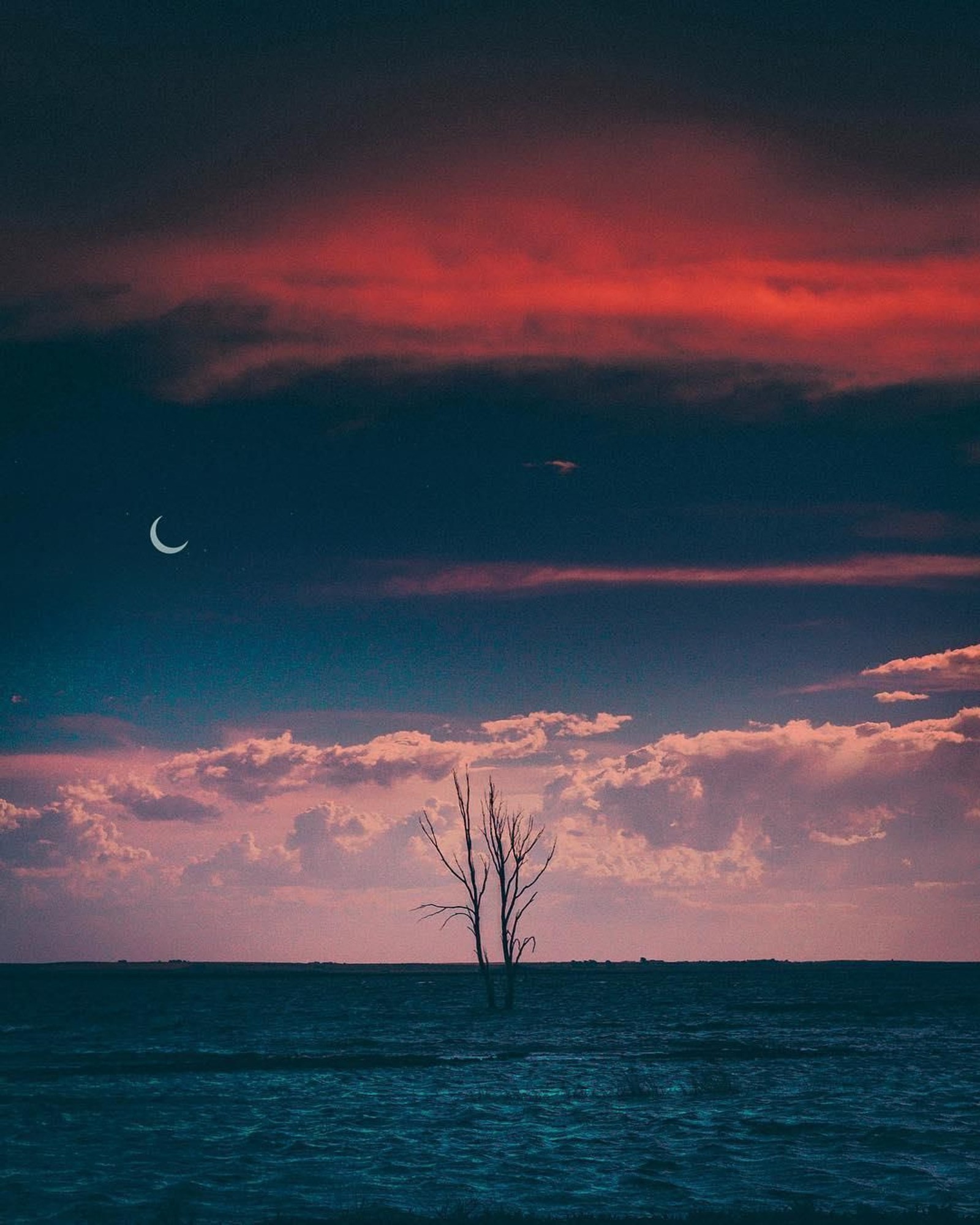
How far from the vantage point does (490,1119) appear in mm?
30281

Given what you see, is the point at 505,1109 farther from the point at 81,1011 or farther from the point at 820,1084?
the point at 81,1011

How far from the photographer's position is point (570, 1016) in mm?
81375

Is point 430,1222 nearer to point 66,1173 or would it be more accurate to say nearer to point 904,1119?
point 66,1173

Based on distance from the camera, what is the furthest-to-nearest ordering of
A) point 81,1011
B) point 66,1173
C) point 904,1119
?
1. point 81,1011
2. point 904,1119
3. point 66,1173

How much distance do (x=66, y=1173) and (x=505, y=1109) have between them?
12.3 metres

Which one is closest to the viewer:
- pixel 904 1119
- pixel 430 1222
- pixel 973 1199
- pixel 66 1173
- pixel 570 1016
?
pixel 430 1222

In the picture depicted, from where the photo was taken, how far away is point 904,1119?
30281 mm

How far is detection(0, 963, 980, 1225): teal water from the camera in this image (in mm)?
21578

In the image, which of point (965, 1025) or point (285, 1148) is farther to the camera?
point (965, 1025)

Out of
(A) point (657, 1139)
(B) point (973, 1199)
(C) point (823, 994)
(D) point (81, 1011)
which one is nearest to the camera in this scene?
(B) point (973, 1199)

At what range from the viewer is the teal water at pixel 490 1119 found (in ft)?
70.8

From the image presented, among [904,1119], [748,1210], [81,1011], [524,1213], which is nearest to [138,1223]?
[524,1213]

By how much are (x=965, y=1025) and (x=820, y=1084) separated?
3854cm

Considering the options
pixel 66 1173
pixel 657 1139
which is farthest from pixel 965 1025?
pixel 66 1173
